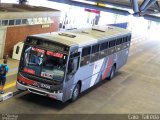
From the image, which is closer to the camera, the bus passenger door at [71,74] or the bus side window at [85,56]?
the bus passenger door at [71,74]

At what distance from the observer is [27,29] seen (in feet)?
83.3

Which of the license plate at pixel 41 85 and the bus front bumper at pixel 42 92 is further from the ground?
the license plate at pixel 41 85

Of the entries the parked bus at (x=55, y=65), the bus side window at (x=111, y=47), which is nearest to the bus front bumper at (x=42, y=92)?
the parked bus at (x=55, y=65)

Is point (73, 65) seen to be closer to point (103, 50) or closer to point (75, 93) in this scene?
point (75, 93)

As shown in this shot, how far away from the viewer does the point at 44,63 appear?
14758 mm

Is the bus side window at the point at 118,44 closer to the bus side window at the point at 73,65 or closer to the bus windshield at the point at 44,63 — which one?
the bus side window at the point at 73,65

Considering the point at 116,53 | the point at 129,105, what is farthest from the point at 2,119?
the point at 116,53

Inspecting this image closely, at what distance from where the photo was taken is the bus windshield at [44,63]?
14539 mm

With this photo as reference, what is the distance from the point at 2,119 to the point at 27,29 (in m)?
13.3

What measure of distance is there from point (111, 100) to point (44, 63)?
4442 millimetres

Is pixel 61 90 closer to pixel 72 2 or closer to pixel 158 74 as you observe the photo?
pixel 158 74

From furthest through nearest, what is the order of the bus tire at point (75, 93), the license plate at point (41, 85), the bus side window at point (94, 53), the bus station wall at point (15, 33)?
the bus station wall at point (15, 33) < the bus side window at point (94, 53) < the bus tire at point (75, 93) < the license plate at point (41, 85)

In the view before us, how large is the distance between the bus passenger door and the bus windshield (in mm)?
344

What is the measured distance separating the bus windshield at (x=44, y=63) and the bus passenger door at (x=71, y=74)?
344 mm
